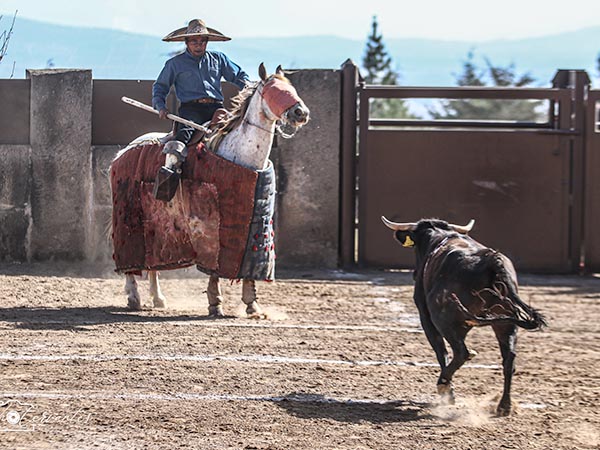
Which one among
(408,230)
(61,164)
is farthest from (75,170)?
(408,230)

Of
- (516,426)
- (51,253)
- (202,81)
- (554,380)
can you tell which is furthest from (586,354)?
(51,253)

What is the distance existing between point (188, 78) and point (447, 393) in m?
4.52

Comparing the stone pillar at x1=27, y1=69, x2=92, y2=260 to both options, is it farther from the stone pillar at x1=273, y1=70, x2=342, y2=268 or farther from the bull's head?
the bull's head

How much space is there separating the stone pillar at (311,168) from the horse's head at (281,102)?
3.65 m

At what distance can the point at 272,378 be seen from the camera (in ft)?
23.4

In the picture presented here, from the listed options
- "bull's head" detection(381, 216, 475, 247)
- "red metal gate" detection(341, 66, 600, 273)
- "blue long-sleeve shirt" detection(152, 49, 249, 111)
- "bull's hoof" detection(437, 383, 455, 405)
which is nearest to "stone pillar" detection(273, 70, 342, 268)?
"red metal gate" detection(341, 66, 600, 273)

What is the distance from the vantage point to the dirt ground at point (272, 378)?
18.9 ft

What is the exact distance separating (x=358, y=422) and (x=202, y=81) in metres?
4.67

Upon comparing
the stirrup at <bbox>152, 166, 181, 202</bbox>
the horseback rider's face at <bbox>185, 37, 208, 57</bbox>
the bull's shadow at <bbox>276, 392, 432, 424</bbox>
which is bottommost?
the bull's shadow at <bbox>276, 392, 432, 424</bbox>

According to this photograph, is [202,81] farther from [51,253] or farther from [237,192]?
[51,253]

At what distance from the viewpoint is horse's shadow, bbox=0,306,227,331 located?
8.91 m

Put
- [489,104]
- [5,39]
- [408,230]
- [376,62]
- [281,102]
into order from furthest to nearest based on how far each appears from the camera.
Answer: [376,62] < [489,104] < [5,39] < [281,102] < [408,230]

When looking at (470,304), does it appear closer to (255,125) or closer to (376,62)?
(255,125)

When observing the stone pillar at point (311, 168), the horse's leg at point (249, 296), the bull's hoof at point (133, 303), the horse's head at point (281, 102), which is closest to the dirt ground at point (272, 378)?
the bull's hoof at point (133, 303)
